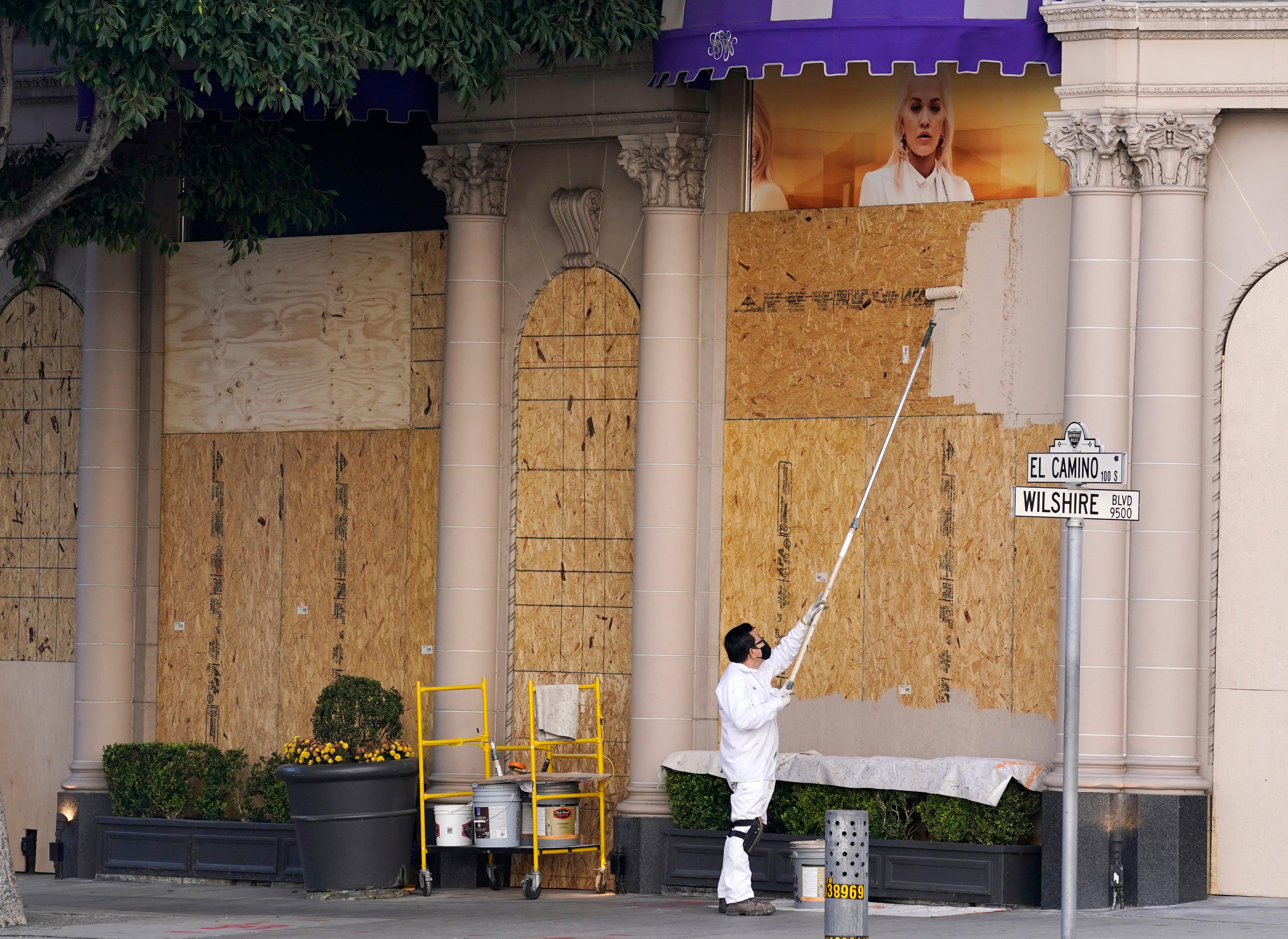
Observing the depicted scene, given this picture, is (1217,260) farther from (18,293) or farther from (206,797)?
(18,293)

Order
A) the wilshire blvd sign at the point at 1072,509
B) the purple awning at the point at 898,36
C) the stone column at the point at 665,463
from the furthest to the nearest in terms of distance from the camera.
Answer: the stone column at the point at 665,463 → the purple awning at the point at 898,36 → the wilshire blvd sign at the point at 1072,509

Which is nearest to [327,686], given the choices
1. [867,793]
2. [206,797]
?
[206,797]

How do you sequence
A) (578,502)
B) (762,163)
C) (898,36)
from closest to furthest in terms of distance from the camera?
(898,36) < (762,163) < (578,502)

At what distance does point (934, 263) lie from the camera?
15562mm

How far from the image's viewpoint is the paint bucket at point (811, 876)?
14.3 m

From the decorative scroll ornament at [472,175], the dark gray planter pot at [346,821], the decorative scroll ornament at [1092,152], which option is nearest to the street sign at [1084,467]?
the decorative scroll ornament at [1092,152]

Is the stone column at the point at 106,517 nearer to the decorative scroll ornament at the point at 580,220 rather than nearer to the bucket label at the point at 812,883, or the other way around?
the decorative scroll ornament at the point at 580,220

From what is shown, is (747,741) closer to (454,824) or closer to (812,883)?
(812,883)

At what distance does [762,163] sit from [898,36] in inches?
78.9

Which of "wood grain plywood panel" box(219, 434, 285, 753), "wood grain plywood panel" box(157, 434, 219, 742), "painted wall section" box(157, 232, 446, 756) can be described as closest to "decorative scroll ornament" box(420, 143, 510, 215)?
"painted wall section" box(157, 232, 446, 756)

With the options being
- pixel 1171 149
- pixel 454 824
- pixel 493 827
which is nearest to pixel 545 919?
pixel 493 827

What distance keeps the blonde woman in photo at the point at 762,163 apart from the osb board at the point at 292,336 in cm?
318

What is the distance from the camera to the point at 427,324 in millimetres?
17547

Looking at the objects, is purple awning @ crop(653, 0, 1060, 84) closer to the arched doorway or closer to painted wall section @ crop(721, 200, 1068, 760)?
painted wall section @ crop(721, 200, 1068, 760)
